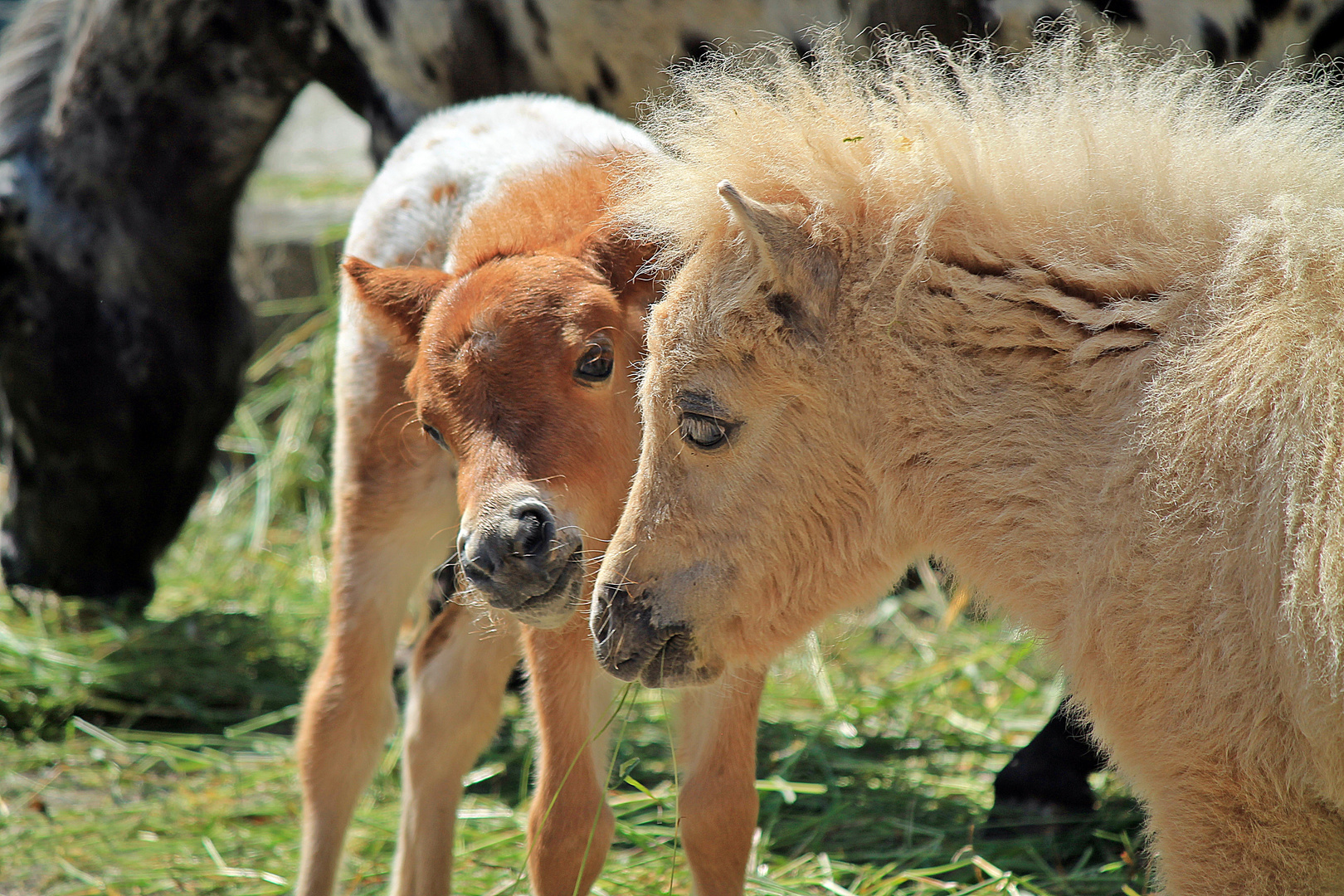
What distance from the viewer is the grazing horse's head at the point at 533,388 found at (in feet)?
7.14

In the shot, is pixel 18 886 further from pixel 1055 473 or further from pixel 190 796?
pixel 1055 473

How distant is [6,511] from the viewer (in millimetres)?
4742

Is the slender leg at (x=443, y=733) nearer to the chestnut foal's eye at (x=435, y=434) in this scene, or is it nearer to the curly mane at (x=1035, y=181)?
the chestnut foal's eye at (x=435, y=434)

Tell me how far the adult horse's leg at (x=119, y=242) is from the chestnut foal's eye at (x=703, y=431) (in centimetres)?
295

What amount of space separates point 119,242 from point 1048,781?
12.9ft

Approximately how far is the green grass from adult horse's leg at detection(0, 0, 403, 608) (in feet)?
1.60

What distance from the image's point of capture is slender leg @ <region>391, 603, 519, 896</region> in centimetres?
297

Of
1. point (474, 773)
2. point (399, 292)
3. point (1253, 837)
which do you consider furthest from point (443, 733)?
point (1253, 837)

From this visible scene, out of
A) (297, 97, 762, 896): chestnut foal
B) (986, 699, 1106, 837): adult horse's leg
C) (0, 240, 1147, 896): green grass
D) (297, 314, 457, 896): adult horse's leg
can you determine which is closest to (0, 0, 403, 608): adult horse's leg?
(0, 240, 1147, 896): green grass

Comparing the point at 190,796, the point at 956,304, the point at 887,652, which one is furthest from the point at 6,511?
the point at 956,304

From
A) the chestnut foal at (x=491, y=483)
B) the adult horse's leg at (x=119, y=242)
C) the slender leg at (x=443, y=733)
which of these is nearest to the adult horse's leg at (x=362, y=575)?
the chestnut foal at (x=491, y=483)

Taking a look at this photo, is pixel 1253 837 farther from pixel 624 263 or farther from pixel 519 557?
pixel 624 263

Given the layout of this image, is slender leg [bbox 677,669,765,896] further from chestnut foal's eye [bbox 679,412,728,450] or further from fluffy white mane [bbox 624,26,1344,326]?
fluffy white mane [bbox 624,26,1344,326]

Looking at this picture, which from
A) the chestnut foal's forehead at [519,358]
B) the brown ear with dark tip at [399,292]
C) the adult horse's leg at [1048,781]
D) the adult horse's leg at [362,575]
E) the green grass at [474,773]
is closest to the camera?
the chestnut foal's forehead at [519,358]
